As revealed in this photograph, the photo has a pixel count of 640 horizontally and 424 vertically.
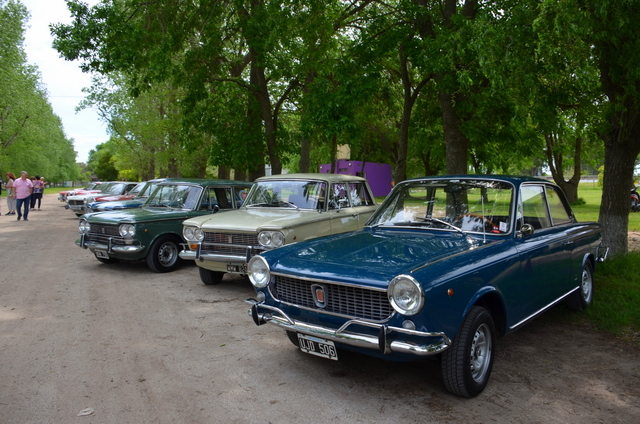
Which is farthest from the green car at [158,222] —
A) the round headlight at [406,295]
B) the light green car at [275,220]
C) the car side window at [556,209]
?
the round headlight at [406,295]

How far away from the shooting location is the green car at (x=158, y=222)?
8.99 m

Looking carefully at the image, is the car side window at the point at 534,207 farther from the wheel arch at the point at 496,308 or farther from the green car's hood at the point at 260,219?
the green car's hood at the point at 260,219

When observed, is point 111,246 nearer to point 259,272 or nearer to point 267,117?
point 259,272

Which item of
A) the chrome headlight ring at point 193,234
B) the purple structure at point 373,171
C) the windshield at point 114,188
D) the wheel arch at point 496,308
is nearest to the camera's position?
the wheel arch at point 496,308

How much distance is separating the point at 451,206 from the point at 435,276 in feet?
5.98

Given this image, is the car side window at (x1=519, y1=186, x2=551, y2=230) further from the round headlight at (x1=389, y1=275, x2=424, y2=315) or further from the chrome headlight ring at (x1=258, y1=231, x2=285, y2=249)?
the chrome headlight ring at (x1=258, y1=231, x2=285, y2=249)

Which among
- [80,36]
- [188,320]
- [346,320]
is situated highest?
[80,36]

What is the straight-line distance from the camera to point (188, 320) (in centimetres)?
618

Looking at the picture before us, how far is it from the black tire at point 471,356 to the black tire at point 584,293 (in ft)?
8.51

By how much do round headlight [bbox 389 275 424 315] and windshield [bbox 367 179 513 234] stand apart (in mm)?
1574

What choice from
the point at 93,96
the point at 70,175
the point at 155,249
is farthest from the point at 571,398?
the point at 70,175

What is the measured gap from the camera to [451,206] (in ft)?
17.3

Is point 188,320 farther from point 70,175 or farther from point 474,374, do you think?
point 70,175

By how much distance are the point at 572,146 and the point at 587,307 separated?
80.9 feet
